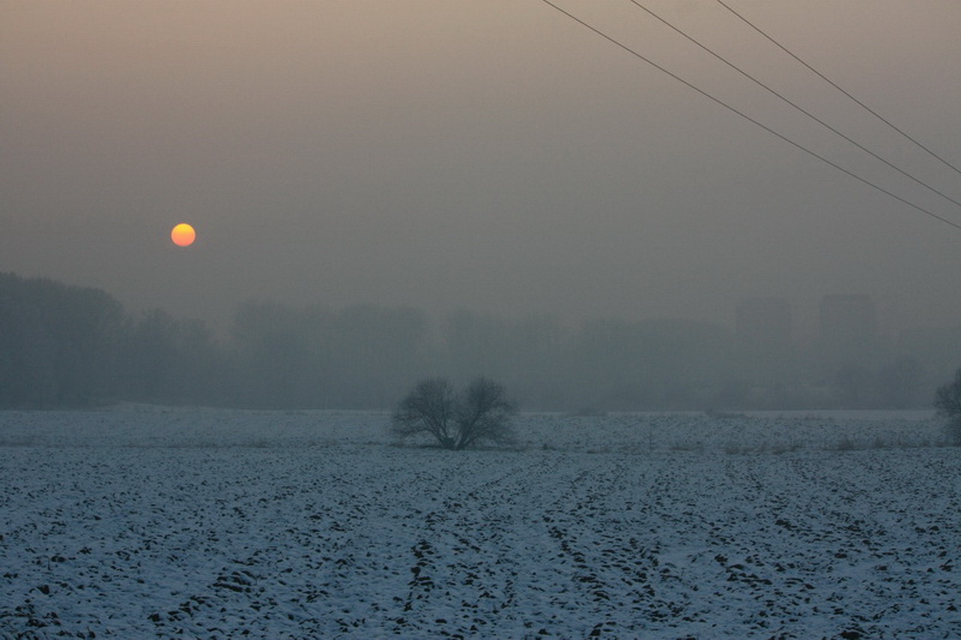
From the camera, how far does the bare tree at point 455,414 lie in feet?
163

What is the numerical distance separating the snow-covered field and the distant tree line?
60.9 m

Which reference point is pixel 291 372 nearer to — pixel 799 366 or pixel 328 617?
pixel 799 366

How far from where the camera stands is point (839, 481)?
30734mm

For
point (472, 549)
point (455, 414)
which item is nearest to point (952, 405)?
point (455, 414)

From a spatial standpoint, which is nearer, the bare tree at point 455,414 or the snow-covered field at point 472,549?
the snow-covered field at point 472,549

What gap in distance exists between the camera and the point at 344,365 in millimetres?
136875

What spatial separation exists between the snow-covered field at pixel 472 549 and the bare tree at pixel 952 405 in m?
17.5

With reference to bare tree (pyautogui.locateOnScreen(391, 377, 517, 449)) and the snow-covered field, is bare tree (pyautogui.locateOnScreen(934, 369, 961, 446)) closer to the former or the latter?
the snow-covered field

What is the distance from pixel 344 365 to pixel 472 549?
12134cm

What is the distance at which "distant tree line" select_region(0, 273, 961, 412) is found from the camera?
97188 millimetres

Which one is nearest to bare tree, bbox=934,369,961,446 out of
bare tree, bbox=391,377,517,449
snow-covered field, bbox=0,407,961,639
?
snow-covered field, bbox=0,407,961,639

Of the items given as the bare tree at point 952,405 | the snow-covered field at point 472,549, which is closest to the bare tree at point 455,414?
the snow-covered field at point 472,549

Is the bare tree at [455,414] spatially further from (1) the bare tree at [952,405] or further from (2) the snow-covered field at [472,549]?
(1) the bare tree at [952,405]

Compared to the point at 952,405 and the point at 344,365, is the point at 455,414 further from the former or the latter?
the point at 344,365
